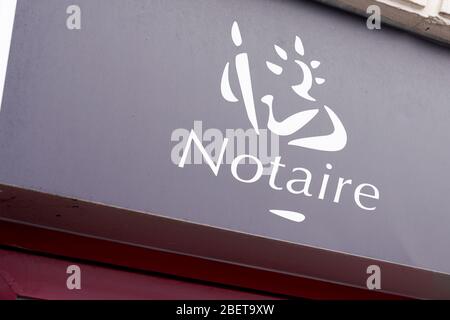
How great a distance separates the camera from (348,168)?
3.76 m

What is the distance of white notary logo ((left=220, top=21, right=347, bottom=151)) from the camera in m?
3.65

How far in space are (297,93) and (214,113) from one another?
17.3 inches

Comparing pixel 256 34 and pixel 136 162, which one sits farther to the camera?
pixel 256 34

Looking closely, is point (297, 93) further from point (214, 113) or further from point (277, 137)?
point (214, 113)

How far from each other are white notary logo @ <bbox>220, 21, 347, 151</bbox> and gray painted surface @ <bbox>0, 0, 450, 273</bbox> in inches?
1.3

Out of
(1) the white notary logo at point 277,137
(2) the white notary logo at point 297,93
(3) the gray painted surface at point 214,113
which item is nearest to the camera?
(3) the gray painted surface at point 214,113

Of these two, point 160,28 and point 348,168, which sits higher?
point 160,28

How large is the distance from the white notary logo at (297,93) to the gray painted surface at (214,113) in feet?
0.11

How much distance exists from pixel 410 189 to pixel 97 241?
148 centimetres

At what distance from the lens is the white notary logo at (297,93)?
365 cm
